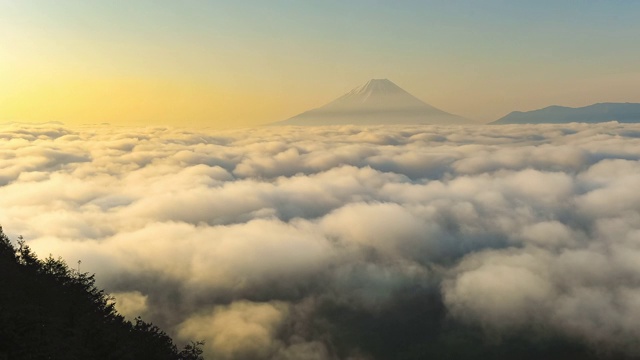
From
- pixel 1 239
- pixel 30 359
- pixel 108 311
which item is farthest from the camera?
pixel 1 239

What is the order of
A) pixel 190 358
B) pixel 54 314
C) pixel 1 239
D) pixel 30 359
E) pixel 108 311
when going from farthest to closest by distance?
1. pixel 1 239
2. pixel 108 311
3. pixel 190 358
4. pixel 54 314
5. pixel 30 359

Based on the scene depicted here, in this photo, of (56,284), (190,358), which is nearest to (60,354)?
(190,358)

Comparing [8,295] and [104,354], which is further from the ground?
[8,295]

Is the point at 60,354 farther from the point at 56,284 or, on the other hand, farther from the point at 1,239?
the point at 1,239

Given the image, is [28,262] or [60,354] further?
[28,262]

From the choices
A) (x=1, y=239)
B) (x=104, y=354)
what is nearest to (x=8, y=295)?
(x=104, y=354)

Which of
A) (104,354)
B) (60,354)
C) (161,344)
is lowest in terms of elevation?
(161,344)

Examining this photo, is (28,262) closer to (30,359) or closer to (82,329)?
(82,329)
